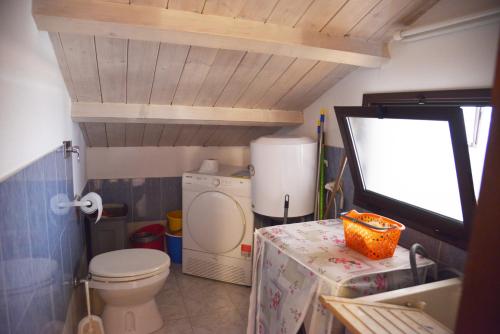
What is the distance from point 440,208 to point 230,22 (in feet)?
4.21

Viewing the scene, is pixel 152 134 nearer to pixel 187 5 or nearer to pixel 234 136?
pixel 234 136

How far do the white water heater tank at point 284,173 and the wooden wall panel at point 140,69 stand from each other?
2.77 feet

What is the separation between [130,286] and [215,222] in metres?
0.92

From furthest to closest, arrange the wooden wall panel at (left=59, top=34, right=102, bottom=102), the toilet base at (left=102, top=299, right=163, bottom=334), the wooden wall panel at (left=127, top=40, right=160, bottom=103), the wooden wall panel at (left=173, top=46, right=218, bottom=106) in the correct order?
the toilet base at (left=102, top=299, right=163, bottom=334), the wooden wall panel at (left=173, top=46, right=218, bottom=106), the wooden wall panel at (left=127, top=40, right=160, bottom=103), the wooden wall panel at (left=59, top=34, right=102, bottom=102)

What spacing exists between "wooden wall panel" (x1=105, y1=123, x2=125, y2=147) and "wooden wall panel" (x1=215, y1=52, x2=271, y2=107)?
86cm

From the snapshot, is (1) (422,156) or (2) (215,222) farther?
(2) (215,222)

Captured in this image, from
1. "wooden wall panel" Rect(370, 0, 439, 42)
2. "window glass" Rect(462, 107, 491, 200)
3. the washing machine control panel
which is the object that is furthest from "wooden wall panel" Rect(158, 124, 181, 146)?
"window glass" Rect(462, 107, 491, 200)

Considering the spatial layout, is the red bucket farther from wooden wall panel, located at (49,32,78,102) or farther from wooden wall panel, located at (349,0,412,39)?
wooden wall panel, located at (349,0,412,39)

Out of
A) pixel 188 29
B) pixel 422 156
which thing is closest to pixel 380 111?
pixel 422 156

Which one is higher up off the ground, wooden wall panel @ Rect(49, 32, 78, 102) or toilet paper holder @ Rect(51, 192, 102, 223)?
wooden wall panel @ Rect(49, 32, 78, 102)

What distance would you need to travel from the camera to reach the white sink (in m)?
1.27

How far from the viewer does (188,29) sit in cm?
147

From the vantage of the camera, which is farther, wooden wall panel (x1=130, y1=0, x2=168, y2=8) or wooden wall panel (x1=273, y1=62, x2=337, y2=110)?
wooden wall panel (x1=273, y1=62, x2=337, y2=110)

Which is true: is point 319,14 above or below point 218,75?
above
